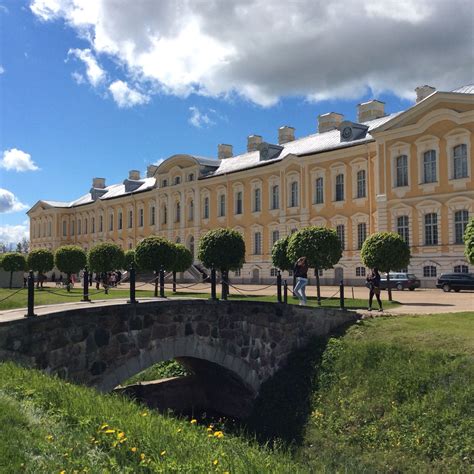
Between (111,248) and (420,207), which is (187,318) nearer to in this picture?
(111,248)

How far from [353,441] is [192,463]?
278 inches

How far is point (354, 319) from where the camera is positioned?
15.4 m

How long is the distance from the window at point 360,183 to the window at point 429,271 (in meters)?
7.50

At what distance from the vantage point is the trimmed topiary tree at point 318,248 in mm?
21125

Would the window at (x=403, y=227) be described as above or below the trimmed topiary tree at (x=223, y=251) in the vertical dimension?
above

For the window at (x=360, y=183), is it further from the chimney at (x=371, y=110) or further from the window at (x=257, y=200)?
the window at (x=257, y=200)

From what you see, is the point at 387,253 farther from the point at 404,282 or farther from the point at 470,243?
the point at 404,282

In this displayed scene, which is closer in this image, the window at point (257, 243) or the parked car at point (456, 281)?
the parked car at point (456, 281)

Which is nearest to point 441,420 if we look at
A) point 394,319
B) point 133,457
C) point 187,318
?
point 394,319

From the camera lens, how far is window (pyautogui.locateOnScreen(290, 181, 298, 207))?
42.9m

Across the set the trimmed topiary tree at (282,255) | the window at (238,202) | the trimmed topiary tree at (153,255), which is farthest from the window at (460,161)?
the window at (238,202)

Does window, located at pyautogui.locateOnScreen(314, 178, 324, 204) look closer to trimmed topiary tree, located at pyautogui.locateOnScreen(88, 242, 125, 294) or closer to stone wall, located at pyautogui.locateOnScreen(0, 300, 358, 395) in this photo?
trimmed topiary tree, located at pyautogui.locateOnScreen(88, 242, 125, 294)

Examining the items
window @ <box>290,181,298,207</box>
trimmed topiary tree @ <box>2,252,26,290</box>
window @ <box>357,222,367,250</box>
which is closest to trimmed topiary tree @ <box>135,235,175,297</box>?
trimmed topiary tree @ <box>2,252,26,290</box>

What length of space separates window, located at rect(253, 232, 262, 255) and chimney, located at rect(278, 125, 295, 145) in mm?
9585
